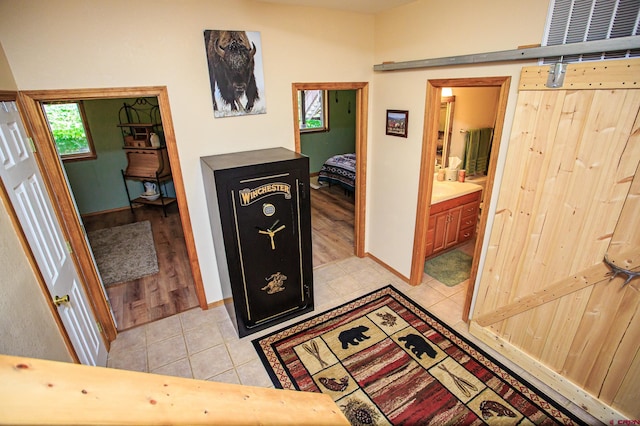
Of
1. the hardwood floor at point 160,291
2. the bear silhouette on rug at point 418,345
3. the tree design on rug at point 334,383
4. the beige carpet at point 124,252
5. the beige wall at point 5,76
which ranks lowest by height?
the tree design on rug at point 334,383

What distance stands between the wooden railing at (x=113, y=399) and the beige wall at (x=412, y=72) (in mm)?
2446

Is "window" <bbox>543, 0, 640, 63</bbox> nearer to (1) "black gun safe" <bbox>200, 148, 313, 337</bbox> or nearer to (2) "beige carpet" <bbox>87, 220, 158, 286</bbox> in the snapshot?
(1) "black gun safe" <bbox>200, 148, 313, 337</bbox>

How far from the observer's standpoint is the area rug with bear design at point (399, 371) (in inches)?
84.8

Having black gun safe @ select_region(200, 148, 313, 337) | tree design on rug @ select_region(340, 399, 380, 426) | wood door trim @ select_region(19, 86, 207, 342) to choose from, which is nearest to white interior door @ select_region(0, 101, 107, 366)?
wood door trim @ select_region(19, 86, 207, 342)

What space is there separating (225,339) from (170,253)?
2.12m

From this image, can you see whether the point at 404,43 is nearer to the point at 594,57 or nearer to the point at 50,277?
the point at 594,57

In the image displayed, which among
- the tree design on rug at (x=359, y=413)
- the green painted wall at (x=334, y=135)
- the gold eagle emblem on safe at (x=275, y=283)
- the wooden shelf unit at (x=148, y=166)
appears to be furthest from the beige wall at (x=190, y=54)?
the green painted wall at (x=334, y=135)

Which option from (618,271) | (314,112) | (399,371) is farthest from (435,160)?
(314,112)

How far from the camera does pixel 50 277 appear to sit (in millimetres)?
1864

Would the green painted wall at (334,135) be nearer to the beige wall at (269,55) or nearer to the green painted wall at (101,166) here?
the green painted wall at (101,166)

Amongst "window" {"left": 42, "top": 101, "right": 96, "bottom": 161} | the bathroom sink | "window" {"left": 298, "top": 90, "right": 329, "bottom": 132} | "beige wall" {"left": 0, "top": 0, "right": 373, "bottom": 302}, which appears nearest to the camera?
"beige wall" {"left": 0, "top": 0, "right": 373, "bottom": 302}

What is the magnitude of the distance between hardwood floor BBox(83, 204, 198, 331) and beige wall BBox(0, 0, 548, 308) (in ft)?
1.55

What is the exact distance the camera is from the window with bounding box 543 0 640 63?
161 centimetres

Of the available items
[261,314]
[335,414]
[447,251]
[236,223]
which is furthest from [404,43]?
[335,414]
